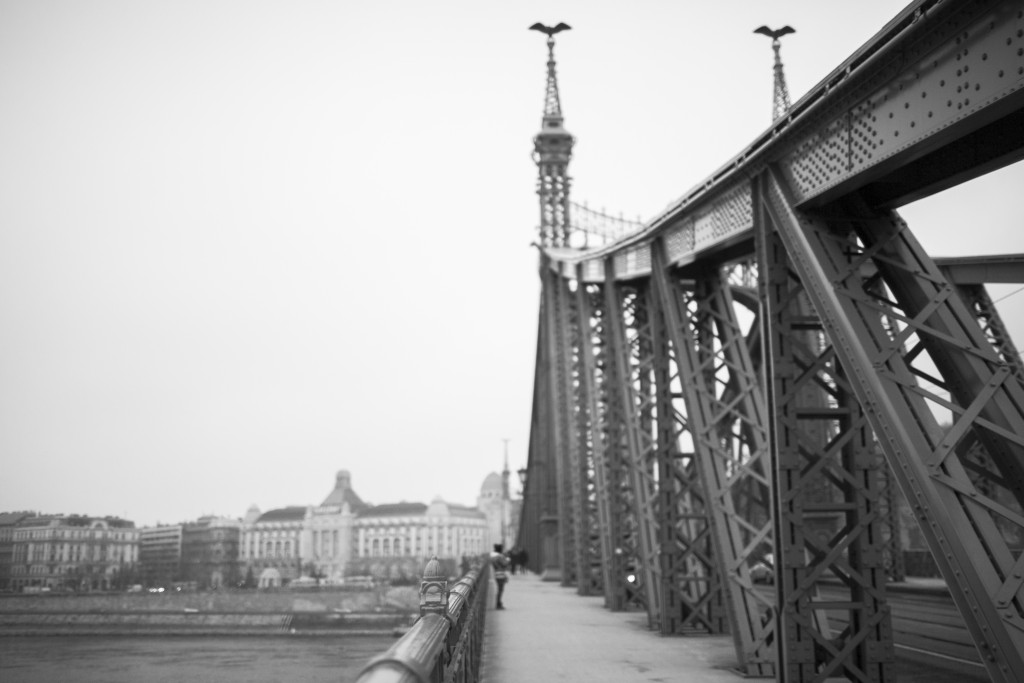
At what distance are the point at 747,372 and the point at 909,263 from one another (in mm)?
5315

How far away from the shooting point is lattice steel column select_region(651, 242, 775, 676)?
33.8ft

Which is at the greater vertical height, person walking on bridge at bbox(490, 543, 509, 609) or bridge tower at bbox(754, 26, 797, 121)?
bridge tower at bbox(754, 26, 797, 121)

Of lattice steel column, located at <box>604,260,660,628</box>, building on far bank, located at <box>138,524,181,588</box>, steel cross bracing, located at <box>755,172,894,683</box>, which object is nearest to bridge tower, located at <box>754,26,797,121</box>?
lattice steel column, located at <box>604,260,660,628</box>

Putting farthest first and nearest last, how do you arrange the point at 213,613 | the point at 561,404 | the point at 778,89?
the point at 561,404 → the point at 778,89 → the point at 213,613

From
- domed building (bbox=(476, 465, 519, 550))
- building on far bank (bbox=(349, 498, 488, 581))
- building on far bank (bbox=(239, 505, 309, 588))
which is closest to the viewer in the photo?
building on far bank (bbox=(239, 505, 309, 588))

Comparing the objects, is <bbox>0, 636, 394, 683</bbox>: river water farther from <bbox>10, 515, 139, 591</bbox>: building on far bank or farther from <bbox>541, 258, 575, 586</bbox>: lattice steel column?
<bbox>541, 258, 575, 586</bbox>: lattice steel column

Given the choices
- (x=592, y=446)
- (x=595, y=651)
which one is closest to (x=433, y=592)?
(x=595, y=651)

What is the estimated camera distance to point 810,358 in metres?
8.55

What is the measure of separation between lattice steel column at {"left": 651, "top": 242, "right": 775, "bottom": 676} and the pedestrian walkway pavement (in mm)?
647

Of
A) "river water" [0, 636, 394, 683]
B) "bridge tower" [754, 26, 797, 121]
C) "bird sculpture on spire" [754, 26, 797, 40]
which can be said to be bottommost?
"river water" [0, 636, 394, 683]

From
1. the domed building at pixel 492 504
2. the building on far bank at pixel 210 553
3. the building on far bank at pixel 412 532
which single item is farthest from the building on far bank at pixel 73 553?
the domed building at pixel 492 504

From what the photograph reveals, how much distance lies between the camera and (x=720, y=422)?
1216 cm

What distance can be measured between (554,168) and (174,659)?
24.7 metres

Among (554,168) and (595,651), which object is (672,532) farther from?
(554,168)
